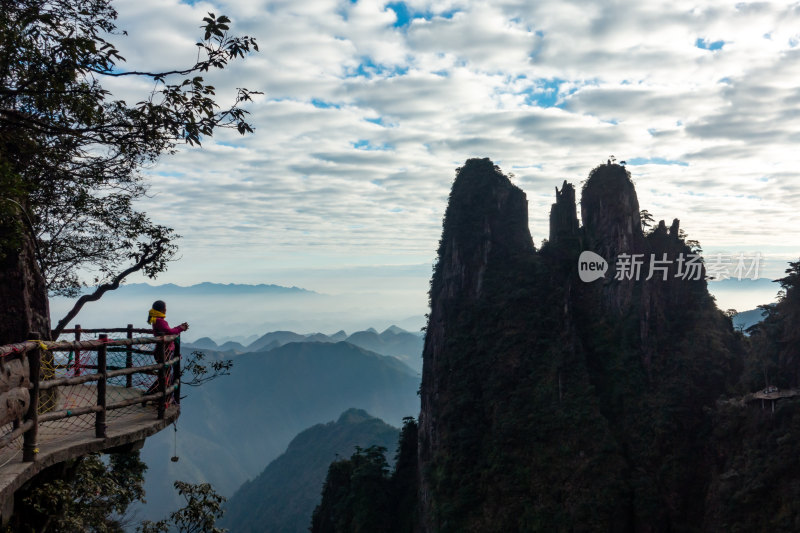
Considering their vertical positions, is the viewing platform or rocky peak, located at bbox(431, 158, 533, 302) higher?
rocky peak, located at bbox(431, 158, 533, 302)

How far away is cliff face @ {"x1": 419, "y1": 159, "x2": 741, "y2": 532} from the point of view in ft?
119

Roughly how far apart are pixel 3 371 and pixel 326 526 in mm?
58127

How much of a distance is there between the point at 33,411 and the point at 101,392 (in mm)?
874

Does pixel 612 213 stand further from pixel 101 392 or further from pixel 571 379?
pixel 101 392

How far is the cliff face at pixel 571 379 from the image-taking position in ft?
119

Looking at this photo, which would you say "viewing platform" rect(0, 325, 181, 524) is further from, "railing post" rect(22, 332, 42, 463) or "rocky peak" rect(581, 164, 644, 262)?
"rocky peak" rect(581, 164, 644, 262)

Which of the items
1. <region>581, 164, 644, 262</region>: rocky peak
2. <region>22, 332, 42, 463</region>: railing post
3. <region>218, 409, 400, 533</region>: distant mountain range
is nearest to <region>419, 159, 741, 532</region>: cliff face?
<region>581, 164, 644, 262</region>: rocky peak

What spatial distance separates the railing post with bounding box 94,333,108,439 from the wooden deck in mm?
97

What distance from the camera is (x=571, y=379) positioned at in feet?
137

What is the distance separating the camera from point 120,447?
24.0ft

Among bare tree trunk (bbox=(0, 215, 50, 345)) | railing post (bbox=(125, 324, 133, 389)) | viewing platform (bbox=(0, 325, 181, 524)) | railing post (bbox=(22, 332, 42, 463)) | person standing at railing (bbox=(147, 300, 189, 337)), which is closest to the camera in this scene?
viewing platform (bbox=(0, 325, 181, 524))

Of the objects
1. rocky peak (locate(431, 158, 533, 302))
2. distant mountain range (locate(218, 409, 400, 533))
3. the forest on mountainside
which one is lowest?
distant mountain range (locate(218, 409, 400, 533))

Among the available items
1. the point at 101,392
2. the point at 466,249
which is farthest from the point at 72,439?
the point at 466,249

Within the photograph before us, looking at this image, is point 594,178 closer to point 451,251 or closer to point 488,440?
point 451,251
